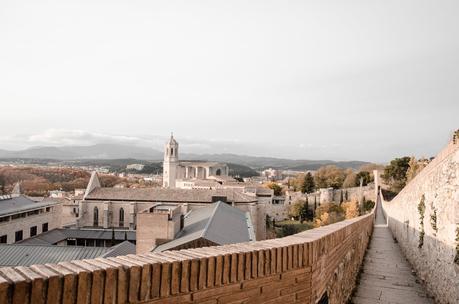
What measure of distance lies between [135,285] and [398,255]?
15.6m

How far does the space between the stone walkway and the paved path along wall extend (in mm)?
4702

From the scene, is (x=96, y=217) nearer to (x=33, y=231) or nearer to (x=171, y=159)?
(x=33, y=231)

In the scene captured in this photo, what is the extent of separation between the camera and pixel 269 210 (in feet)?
242

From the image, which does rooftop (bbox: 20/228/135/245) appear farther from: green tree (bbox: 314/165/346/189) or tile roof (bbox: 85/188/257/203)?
green tree (bbox: 314/165/346/189)

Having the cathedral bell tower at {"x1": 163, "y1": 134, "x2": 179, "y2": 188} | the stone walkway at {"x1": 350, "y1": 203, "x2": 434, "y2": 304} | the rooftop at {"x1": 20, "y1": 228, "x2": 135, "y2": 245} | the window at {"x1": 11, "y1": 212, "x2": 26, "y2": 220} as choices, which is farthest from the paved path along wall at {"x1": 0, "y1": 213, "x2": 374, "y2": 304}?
the cathedral bell tower at {"x1": 163, "y1": 134, "x2": 179, "y2": 188}

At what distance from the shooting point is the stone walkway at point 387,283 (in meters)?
8.45

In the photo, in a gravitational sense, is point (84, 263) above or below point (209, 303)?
above

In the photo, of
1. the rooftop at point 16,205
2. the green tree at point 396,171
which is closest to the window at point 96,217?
the rooftop at point 16,205

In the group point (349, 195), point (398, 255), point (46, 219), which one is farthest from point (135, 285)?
point (349, 195)

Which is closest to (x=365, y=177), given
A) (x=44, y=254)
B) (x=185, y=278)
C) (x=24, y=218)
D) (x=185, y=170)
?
(x=185, y=170)

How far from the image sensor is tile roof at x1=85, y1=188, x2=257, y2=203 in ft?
144

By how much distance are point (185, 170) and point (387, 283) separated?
387 ft

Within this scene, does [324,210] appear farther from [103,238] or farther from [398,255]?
[398,255]

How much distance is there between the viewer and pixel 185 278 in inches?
111
